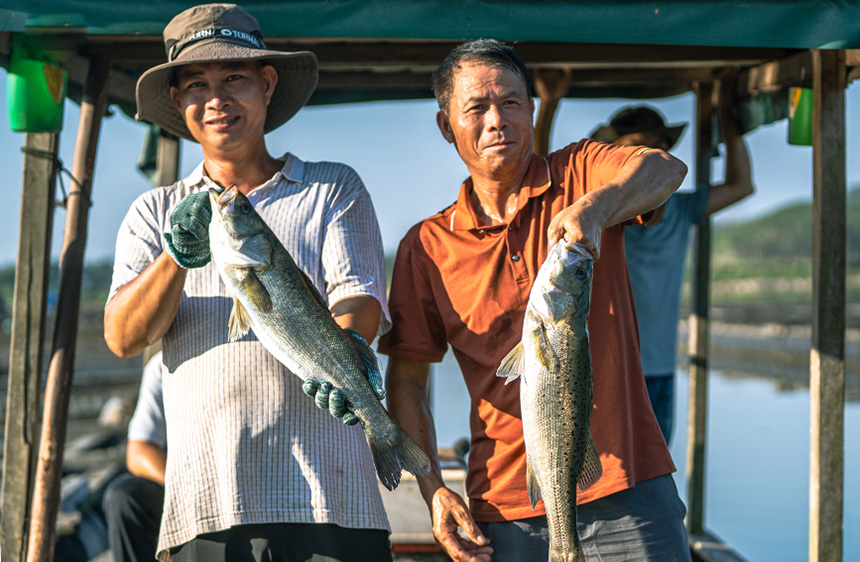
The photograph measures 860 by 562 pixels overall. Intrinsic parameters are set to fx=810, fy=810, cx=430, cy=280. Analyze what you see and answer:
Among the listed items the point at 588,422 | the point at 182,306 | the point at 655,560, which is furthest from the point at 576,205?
the point at 182,306

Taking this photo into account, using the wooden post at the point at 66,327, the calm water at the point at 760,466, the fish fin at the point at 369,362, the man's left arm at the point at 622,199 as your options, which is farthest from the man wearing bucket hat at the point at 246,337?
the calm water at the point at 760,466

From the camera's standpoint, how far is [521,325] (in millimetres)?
2926

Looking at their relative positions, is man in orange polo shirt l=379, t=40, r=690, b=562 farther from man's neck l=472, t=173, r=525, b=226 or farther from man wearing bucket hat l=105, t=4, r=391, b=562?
man wearing bucket hat l=105, t=4, r=391, b=562

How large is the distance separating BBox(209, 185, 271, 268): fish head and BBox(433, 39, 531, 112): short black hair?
1049mm

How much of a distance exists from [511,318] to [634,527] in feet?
2.75

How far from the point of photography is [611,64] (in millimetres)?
5289

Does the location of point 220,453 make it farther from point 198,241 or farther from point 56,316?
point 56,316

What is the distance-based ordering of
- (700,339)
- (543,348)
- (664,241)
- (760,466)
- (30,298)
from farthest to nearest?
(760,466), (700,339), (664,241), (30,298), (543,348)

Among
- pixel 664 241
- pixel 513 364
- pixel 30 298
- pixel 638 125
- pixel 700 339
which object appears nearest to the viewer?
pixel 513 364

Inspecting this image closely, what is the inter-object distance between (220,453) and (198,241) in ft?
2.56

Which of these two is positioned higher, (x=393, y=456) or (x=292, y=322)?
(x=292, y=322)

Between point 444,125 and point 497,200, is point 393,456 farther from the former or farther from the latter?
point 444,125

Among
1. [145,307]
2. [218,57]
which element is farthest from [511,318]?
[218,57]

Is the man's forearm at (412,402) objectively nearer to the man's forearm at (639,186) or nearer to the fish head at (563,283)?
the fish head at (563,283)
